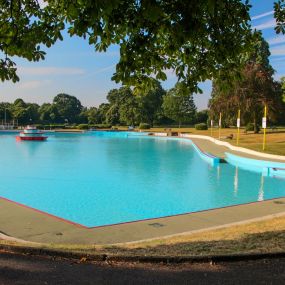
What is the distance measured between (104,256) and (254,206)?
24.6 feet

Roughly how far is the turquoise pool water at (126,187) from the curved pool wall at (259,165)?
0.70m

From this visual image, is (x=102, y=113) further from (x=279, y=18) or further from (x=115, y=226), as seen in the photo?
(x=279, y=18)

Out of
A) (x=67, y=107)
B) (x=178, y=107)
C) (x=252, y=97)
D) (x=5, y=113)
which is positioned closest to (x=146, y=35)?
(x=252, y=97)

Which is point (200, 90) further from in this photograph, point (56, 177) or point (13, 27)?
point (56, 177)

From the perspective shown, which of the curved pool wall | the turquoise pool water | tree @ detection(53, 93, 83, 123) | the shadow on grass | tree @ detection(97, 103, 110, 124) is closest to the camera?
the shadow on grass

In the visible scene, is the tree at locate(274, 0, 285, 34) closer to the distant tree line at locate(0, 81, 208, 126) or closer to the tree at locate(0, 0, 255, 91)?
the tree at locate(0, 0, 255, 91)

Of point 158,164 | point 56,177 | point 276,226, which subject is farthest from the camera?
point 158,164

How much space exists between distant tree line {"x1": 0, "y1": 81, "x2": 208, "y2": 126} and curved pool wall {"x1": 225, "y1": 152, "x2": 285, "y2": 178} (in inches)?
1841

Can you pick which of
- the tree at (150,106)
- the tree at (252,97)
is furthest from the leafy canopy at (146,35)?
the tree at (150,106)

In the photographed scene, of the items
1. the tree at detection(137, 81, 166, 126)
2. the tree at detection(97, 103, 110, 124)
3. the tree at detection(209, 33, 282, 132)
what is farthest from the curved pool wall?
the tree at detection(97, 103, 110, 124)

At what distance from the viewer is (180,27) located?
4.64 m

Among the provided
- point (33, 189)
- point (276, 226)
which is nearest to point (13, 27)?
point (276, 226)

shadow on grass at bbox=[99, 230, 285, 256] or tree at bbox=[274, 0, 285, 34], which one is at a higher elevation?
tree at bbox=[274, 0, 285, 34]

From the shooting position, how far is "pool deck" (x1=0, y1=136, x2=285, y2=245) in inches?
327
